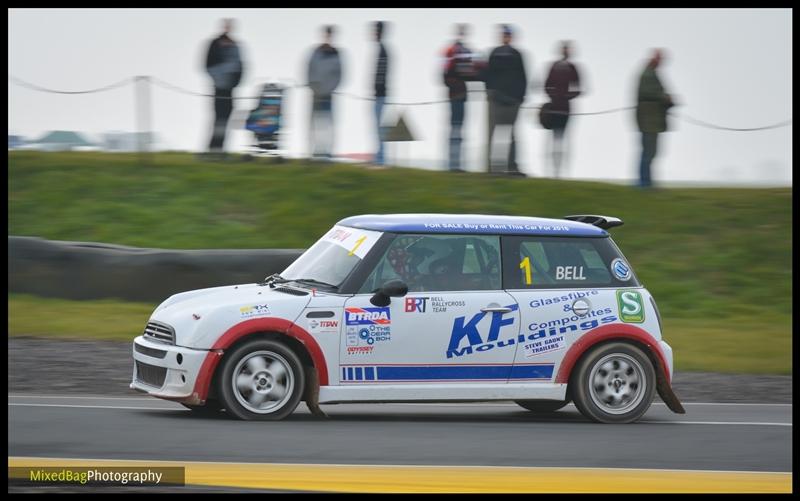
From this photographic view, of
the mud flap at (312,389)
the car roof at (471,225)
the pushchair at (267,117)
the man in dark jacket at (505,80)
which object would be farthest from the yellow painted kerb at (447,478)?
the pushchair at (267,117)

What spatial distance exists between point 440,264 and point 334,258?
817 mm

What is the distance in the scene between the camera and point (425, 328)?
32.3 ft

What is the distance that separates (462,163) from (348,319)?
10.5 metres

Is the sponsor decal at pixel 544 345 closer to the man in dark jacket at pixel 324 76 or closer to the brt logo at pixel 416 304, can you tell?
the brt logo at pixel 416 304

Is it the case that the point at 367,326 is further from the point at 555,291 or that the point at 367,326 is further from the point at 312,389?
the point at 555,291

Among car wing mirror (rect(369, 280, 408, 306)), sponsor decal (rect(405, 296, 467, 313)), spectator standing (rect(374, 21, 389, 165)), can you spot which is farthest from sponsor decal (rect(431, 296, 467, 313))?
spectator standing (rect(374, 21, 389, 165))

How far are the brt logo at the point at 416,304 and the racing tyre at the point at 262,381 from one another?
2.98 ft

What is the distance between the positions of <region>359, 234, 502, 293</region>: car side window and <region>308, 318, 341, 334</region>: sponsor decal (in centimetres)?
34

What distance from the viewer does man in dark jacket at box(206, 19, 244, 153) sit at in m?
A: 18.8

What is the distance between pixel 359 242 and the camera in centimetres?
1019

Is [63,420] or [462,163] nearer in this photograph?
[63,420]

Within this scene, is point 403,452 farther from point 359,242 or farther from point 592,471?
point 359,242

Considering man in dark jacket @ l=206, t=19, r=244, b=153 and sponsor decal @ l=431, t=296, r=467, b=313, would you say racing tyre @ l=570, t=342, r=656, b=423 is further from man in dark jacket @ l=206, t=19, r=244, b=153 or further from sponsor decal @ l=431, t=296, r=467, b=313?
man in dark jacket @ l=206, t=19, r=244, b=153

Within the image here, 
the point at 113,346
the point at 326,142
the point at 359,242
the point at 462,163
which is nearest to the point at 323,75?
the point at 326,142
